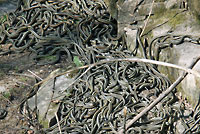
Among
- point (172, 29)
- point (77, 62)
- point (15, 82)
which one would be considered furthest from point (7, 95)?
point (172, 29)

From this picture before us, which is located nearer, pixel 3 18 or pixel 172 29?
pixel 172 29

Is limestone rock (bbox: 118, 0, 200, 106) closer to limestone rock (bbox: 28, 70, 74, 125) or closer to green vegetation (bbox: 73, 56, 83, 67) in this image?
green vegetation (bbox: 73, 56, 83, 67)

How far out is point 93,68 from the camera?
4.41m

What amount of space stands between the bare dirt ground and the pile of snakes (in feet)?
0.48

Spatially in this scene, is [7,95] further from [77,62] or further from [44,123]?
[77,62]

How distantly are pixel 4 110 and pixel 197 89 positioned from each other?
84.4 inches

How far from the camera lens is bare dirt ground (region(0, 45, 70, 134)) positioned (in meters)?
3.71

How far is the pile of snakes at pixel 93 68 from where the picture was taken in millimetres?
3561

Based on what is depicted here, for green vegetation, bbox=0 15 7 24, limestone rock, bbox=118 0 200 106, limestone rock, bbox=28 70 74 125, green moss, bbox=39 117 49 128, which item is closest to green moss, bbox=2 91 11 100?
limestone rock, bbox=28 70 74 125

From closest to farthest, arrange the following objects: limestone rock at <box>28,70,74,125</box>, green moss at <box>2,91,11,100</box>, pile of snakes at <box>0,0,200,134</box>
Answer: pile of snakes at <box>0,0,200,134</box> → limestone rock at <box>28,70,74,125</box> → green moss at <box>2,91,11,100</box>

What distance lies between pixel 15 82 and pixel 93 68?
101cm

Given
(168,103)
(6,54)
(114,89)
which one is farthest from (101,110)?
(6,54)

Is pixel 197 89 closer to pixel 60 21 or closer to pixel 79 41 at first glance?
pixel 79 41

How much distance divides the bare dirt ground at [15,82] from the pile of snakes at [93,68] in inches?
5.7
